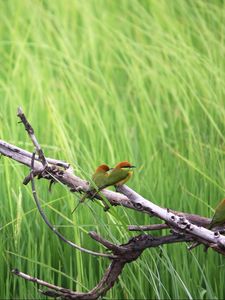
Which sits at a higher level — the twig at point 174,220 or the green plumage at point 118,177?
the green plumage at point 118,177

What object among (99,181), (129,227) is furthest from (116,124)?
(99,181)

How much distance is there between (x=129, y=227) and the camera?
2.36 meters

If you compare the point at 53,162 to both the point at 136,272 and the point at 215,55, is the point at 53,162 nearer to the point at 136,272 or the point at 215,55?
the point at 136,272

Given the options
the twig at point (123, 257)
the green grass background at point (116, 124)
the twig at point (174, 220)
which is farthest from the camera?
the green grass background at point (116, 124)

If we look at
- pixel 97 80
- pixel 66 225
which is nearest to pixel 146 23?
pixel 97 80

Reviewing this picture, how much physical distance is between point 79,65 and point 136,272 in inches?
69.3

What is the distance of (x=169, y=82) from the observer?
4.42m

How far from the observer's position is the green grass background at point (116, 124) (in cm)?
312

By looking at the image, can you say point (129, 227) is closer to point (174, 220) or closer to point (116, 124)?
point (174, 220)

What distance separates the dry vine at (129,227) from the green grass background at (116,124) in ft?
0.20

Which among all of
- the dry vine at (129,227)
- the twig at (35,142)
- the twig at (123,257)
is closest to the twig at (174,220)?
the dry vine at (129,227)

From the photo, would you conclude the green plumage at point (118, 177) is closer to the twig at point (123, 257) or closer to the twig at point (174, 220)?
the twig at point (174, 220)

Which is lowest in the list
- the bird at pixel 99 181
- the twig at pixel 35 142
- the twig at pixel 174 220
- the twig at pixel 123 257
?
the twig at pixel 123 257

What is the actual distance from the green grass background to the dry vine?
0.20 feet
